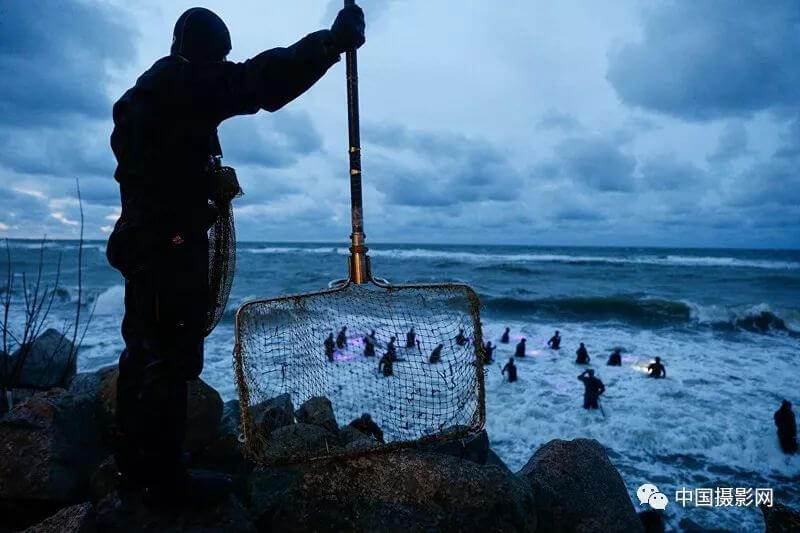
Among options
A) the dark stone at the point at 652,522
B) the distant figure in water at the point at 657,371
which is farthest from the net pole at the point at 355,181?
Result: the distant figure in water at the point at 657,371

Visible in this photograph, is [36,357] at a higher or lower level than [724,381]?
higher

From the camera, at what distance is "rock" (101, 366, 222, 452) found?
423 cm

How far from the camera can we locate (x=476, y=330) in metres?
2.70

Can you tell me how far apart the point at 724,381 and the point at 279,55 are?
14.5 m

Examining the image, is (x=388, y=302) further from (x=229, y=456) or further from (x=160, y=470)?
(x=229, y=456)

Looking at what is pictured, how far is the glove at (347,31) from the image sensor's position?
6.26ft

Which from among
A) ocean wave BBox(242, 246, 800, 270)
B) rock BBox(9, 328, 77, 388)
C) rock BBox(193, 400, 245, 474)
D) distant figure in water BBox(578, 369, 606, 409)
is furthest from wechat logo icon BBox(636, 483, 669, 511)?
ocean wave BBox(242, 246, 800, 270)

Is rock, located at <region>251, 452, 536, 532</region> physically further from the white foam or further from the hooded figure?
the white foam

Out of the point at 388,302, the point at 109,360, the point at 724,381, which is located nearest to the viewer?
the point at 388,302

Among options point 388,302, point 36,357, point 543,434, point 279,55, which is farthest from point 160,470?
point 543,434

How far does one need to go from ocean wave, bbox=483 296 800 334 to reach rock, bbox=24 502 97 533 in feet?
76.3

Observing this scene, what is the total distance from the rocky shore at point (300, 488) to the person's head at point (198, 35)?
212 cm

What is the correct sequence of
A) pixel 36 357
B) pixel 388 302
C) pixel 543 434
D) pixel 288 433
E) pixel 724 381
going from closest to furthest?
pixel 388 302
pixel 288 433
pixel 36 357
pixel 543 434
pixel 724 381

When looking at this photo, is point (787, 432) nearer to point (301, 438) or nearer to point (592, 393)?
point (592, 393)
